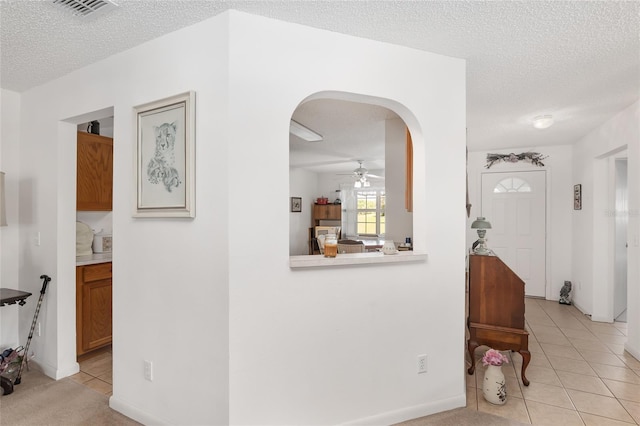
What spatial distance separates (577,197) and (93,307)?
20.0ft

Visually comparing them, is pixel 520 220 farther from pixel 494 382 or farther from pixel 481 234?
pixel 494 382

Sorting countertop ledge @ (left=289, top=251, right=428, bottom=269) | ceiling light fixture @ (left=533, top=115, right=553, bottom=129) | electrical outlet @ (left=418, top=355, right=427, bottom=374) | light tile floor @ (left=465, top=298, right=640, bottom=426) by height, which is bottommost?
light tile floor @ (left=465, top=298, right=640, bottom=426)

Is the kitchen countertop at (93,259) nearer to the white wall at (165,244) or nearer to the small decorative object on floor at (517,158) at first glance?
the white wall at (165,244)

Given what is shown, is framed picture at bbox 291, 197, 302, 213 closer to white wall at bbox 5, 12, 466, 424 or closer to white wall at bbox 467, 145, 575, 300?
white wall at bbox 467, 145, 575, 300

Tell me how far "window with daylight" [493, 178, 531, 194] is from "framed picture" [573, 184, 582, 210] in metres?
0.60

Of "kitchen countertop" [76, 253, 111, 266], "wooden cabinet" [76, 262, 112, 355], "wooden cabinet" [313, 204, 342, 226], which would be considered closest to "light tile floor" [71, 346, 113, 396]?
"wooden cabinet" [76, 262, 112, 355]

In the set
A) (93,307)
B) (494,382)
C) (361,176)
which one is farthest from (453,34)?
(361,176)

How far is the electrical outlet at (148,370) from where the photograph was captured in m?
2.23

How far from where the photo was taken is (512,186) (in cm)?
559

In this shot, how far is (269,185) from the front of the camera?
2.00m

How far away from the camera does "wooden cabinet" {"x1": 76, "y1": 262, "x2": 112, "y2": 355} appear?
10.2 ft

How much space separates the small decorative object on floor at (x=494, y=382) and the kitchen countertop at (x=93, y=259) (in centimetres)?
340

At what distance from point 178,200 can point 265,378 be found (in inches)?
45.6

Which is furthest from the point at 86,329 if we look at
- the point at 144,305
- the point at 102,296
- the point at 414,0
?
the point at 414,0
